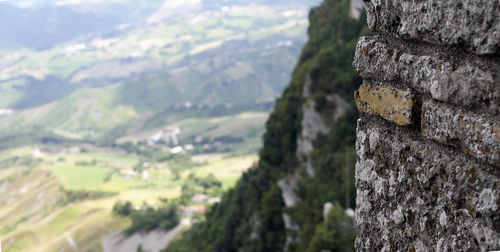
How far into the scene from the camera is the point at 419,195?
2953mm

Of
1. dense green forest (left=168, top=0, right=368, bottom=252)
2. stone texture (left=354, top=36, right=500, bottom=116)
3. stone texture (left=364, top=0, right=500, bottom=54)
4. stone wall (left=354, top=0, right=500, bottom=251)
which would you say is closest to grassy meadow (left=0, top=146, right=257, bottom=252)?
dense green forest (left=168, top=0, right=368, bottom=252)

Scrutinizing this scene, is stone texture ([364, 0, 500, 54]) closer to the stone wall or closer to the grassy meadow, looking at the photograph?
the stone wall

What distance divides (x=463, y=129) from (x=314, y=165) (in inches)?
1513

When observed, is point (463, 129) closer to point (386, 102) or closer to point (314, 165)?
point (386, 102)

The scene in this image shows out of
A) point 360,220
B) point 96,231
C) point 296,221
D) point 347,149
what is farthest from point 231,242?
point 96,231

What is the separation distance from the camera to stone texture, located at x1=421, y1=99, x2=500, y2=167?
2332mm

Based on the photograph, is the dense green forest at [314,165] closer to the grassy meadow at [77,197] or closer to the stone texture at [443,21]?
the stone texture at [443,21]

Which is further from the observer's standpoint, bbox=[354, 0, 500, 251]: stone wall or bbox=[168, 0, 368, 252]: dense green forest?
bbox=[168, 0, 368, 252]: dense green forest

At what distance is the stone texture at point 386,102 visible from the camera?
9.74 feet

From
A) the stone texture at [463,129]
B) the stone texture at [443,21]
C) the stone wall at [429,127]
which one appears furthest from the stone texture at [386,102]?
the stone texture at [443,21]

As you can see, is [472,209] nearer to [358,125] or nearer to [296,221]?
[358,125]

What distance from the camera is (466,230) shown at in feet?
8.38

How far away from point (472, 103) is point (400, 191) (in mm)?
841

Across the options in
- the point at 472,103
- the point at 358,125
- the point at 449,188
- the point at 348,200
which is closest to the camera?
the point at 472,103
